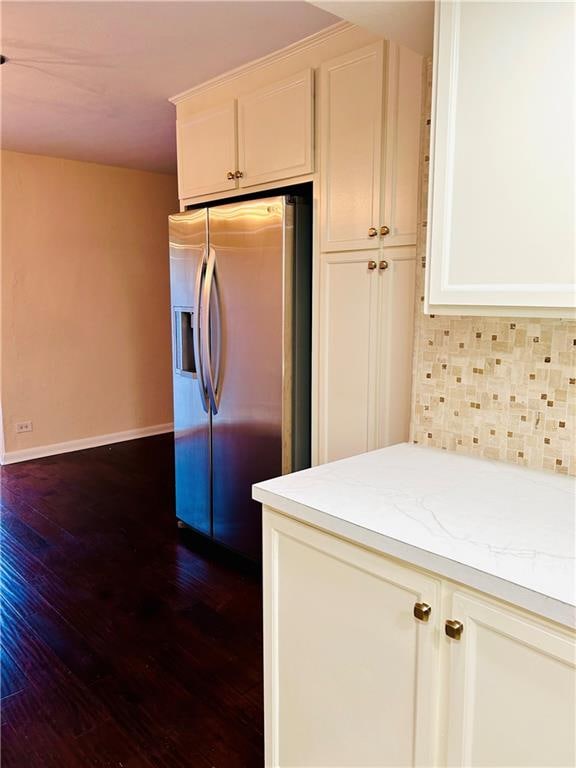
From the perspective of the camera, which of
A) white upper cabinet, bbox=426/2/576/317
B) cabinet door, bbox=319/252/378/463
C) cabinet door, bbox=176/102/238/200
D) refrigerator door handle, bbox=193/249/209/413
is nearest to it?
white upper cabinet, bbox=426/2/576/317

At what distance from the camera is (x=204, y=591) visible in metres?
2.70

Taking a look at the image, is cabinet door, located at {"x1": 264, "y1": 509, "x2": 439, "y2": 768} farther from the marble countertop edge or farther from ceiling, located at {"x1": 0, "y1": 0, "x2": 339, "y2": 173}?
ceiling, located at {"x1": 0, "y1": 0, "x2": 339, "y2": 173}

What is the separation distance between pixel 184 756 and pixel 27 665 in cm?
78

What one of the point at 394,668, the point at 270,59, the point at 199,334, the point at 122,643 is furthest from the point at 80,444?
the point at 394,668

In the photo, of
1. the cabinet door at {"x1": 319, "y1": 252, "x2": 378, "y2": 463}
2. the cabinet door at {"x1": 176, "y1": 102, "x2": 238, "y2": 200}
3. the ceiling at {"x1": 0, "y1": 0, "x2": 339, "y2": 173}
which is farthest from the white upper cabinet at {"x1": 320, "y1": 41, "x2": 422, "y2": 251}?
the cabinet door at {"x1": 176, "y1": 102, "x2": 238, "y2": 200}


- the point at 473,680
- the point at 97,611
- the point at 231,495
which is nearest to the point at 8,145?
the point at 231,495

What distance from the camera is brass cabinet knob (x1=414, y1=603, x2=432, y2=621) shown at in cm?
108

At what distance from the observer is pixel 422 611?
1.09 meters

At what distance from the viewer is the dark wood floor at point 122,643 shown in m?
1.79

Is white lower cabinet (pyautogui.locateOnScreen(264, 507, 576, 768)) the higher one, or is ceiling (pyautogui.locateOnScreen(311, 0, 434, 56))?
ceiling (pyautogui.locateOnScreen(311, 0, 434, 56))

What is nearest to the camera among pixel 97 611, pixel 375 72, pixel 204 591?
pixel 375 72

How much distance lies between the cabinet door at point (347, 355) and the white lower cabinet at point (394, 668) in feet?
3.10

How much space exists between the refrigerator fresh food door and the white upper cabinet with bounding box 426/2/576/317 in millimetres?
1160

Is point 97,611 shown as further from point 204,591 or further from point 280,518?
point 280,518
